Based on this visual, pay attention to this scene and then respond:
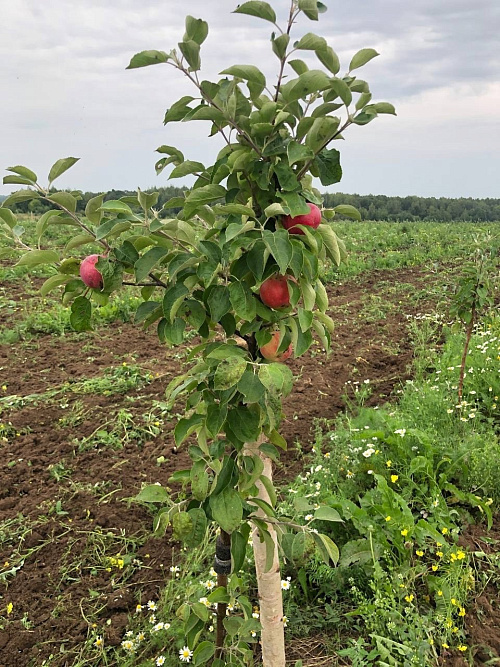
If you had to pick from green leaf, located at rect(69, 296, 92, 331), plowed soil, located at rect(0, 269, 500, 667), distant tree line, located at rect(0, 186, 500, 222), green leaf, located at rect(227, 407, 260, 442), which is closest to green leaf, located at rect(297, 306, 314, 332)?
green leaf, located at rect(227, 407, 260, 442)

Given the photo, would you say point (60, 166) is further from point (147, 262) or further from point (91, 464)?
point (91, 464)

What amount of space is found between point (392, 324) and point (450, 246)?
776 cm

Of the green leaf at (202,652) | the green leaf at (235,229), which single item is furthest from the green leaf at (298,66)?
the green leaf at (202,652)

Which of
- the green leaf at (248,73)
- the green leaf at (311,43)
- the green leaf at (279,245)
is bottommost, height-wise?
the green leaf at (279,245)

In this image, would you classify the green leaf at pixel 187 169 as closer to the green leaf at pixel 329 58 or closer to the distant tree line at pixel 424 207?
the green leaf at pixel 329 58

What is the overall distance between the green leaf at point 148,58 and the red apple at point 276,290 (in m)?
0.47

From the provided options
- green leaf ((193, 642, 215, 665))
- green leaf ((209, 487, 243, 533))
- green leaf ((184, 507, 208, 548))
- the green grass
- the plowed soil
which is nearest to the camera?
green leaf ((209, 487, 243, 533))

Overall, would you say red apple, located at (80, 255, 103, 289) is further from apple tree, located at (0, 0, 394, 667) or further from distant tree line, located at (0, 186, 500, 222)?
distant tree line, located at (0, 186, 500, 222)

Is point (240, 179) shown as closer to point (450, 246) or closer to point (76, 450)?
point (76, 450)

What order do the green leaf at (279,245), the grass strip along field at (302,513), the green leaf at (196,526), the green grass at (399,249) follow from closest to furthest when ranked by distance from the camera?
the green leaf at (279,245) → the green leaf at (196,526) → the grass strip along field at (302,513) → the green grass at (399,249)

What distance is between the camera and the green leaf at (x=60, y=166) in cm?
115

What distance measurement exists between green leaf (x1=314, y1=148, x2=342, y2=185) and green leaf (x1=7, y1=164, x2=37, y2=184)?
1.91ft

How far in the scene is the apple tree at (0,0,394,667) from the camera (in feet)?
3.38

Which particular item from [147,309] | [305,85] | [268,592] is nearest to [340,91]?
[305,85]
